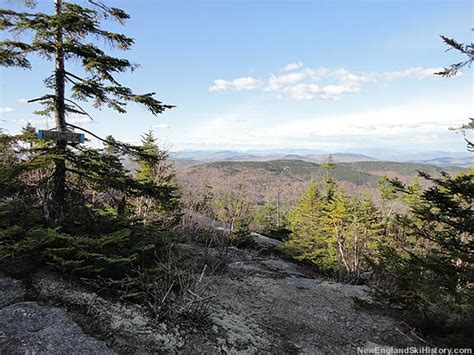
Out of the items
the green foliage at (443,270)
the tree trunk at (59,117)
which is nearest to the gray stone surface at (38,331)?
the tree trunk at (59,117)

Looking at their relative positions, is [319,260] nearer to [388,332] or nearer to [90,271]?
[388,332]

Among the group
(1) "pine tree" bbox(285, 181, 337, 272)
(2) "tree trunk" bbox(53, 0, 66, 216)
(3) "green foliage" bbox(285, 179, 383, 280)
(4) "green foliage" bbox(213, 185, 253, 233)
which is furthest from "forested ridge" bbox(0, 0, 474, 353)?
(1) "pine tree" bbox(285, 181, 337, 272)

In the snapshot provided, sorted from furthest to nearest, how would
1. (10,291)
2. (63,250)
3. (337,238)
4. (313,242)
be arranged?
(313,242), (337,238), (63,250), (10,291)

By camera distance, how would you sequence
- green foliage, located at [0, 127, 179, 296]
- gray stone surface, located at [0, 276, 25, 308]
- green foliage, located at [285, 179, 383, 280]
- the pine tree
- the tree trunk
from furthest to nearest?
the pine tree, green foliage, located at [285, 179, 383, 280], the tree trunk, green foliage, located at [0, 127, 179, 296], gray stone surface, located at [0, 276, 25, 308]

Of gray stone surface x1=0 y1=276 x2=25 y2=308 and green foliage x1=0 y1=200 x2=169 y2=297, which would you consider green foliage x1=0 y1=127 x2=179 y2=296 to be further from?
gray stone surface x1=0 y1=276 x2=25 y2=308

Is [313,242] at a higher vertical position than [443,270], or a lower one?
lower

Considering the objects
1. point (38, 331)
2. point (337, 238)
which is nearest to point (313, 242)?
point (337, 238)

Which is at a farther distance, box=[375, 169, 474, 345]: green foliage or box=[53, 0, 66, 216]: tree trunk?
box=[53, 0, 66, 216]: tree trunk

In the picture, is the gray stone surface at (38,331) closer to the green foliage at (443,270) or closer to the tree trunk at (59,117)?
the tree trunk at (59,117)

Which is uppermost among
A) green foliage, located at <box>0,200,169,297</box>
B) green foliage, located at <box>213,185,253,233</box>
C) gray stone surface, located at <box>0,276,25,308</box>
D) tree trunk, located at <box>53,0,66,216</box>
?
tree trunk, located at <box>53,0,66,216</box>

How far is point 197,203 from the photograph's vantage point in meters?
23.6

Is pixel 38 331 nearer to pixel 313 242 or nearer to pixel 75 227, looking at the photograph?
pixel 75 227

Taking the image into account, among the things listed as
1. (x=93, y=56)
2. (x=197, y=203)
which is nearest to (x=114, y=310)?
(x=93, y=56)

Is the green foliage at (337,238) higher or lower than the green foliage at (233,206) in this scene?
lower
